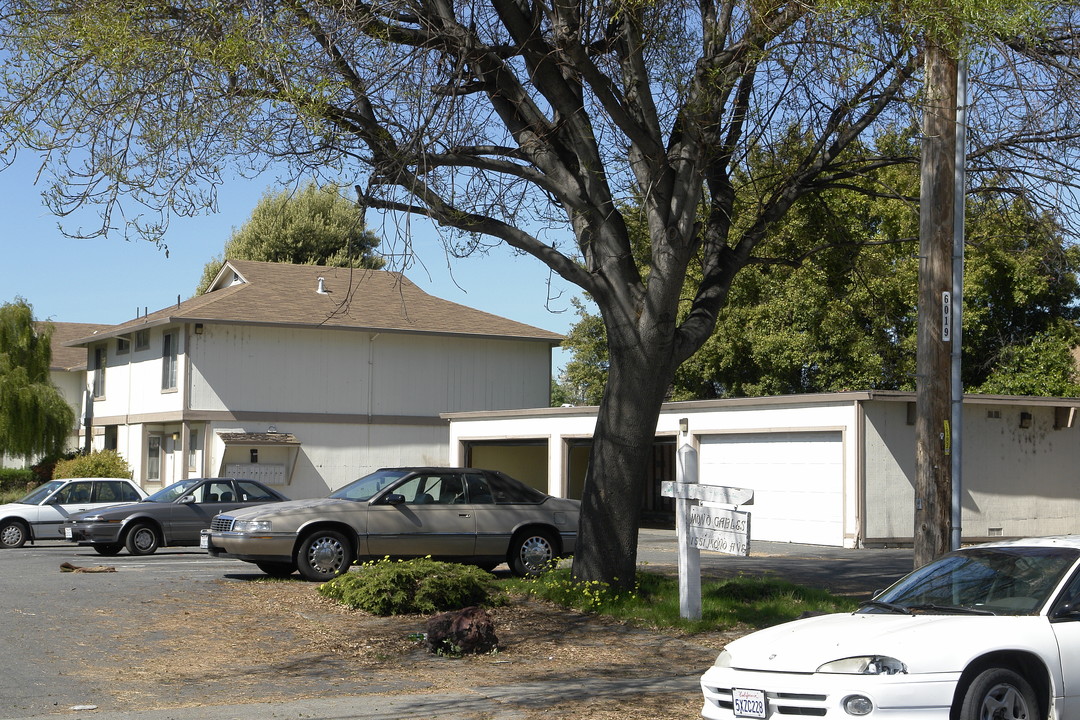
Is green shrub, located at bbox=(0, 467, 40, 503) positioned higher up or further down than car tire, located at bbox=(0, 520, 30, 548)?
higher up

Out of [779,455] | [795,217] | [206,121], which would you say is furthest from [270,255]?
[206,121]

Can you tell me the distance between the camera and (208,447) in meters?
33.1

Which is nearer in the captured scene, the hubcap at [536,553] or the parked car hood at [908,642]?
the parked car hood at [908,642]

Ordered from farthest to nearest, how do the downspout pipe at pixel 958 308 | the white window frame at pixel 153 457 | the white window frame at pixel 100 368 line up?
the white window frame at pixel 100 368 → the white window frame at pixel 153 457 → the downspout pipe at pixel 958 308

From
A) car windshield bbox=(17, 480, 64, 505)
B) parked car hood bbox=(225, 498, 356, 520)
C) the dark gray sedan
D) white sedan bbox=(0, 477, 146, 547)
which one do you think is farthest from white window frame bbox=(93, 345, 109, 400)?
parked car hood bbox=(225, 498, 356, 520)

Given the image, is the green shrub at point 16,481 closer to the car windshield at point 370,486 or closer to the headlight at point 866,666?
the car windshield at point 370,486

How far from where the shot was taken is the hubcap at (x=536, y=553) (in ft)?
54.4

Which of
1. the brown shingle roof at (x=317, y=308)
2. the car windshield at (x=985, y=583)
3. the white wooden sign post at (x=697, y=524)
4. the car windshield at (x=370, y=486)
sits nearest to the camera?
the car windshield at (x=985, y=583)

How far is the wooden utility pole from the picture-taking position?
36.9ft

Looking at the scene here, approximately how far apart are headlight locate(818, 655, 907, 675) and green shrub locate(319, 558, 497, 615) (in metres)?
6.65

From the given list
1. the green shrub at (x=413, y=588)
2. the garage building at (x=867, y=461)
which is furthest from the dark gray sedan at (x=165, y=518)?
the garage building at (x=867, y=461)

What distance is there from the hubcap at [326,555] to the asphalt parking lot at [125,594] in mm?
1131

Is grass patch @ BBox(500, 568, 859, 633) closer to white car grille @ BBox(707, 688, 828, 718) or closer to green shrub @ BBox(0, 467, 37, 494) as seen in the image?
white car grille @ BBox(707, 688, 828, 718)

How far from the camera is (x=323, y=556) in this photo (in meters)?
15.8
